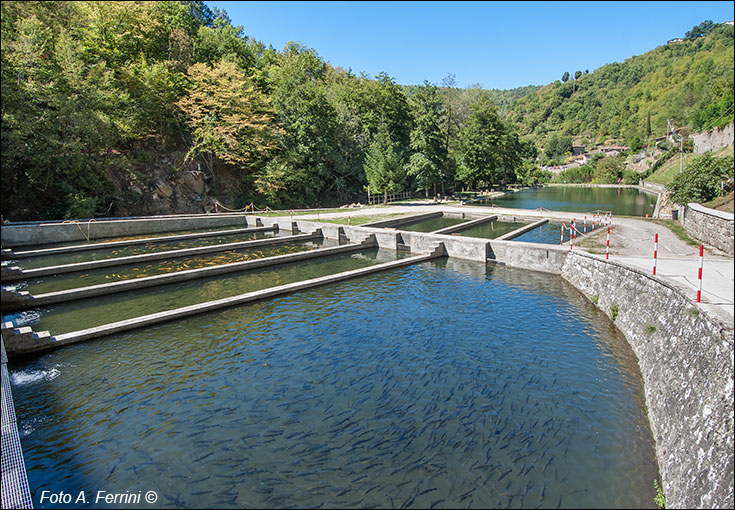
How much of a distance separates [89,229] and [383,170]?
24.1 m

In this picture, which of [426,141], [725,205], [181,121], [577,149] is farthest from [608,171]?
[725,205]

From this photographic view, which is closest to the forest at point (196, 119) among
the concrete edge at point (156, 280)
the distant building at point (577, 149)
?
the concrete edge at point (156, 280)

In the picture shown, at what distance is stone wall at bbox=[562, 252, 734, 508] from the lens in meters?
4.12

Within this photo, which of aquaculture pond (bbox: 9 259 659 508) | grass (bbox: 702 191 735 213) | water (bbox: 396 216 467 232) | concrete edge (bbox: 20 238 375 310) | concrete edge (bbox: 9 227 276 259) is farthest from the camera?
water (bbox: 396 216 467 232)

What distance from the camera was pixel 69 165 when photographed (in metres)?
25.5

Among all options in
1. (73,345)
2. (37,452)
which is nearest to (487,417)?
(37,452)

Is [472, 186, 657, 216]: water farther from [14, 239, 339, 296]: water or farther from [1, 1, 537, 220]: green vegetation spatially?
[14, 239, 339, 296]: water

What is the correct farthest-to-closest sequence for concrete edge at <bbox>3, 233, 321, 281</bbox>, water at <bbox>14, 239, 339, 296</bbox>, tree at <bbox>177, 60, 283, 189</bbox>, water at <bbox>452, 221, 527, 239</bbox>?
tree at <bbox>177, 60, 283, 189</bbox>
water at <bbox>452, 221, 527, 239</bbox>
concrete edge at <bbox>3, 233, 321, 281</bbox>
water at <bbox>14, 239, 339, 296</bbox>

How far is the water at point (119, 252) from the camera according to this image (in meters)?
17.5

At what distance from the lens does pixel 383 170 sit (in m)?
37.4

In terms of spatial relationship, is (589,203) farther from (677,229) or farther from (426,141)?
(677,229)

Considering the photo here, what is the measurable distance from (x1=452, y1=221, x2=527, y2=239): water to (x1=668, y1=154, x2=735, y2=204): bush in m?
8.79

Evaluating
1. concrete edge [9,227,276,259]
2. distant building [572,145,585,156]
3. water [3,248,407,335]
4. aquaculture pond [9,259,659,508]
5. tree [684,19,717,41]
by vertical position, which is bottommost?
aquaculture pond [9,259,659,508]

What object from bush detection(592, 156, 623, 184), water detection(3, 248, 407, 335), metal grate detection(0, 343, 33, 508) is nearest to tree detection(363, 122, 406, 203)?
water detection(3, 248, 407, 335)
